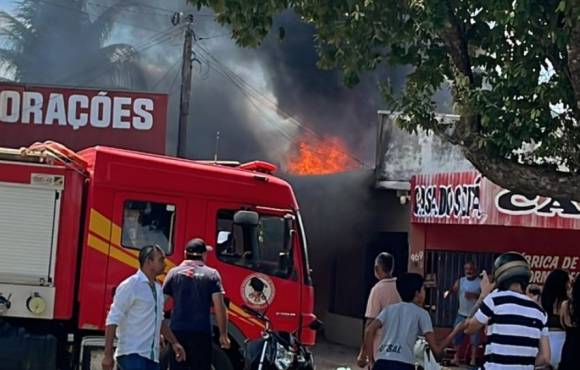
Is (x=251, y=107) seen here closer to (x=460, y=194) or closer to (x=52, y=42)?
(x=52, y=42)

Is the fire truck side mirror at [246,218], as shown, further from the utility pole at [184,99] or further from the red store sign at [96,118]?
the utility pole at [184,99]

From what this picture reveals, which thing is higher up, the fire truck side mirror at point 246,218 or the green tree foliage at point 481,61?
the green tree foliage at point 481,61

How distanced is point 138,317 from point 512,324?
293cm

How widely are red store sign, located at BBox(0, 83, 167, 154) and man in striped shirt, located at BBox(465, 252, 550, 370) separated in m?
12.7

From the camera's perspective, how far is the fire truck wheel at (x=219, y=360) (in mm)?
9570

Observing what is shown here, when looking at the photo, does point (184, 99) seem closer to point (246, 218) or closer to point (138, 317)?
point (246, 218)

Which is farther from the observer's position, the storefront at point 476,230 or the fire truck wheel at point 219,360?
the storefront at point 476,230

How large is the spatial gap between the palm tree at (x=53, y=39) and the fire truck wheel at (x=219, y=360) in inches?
863

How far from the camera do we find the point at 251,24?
8609mm

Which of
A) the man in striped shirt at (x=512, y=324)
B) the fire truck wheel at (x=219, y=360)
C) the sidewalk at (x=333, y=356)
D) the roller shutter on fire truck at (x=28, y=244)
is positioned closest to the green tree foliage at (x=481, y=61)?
the man in striped shirt at (x=512, y=324)

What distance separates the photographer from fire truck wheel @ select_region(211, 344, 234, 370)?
9570mm

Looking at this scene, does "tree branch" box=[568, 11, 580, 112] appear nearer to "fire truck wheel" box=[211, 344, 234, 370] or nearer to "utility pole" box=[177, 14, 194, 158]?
"fire truck wheel" box=[211, 344, 234, 370]

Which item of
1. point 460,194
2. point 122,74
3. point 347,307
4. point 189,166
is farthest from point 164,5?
point 189,166

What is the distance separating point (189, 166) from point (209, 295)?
191 centimetres
